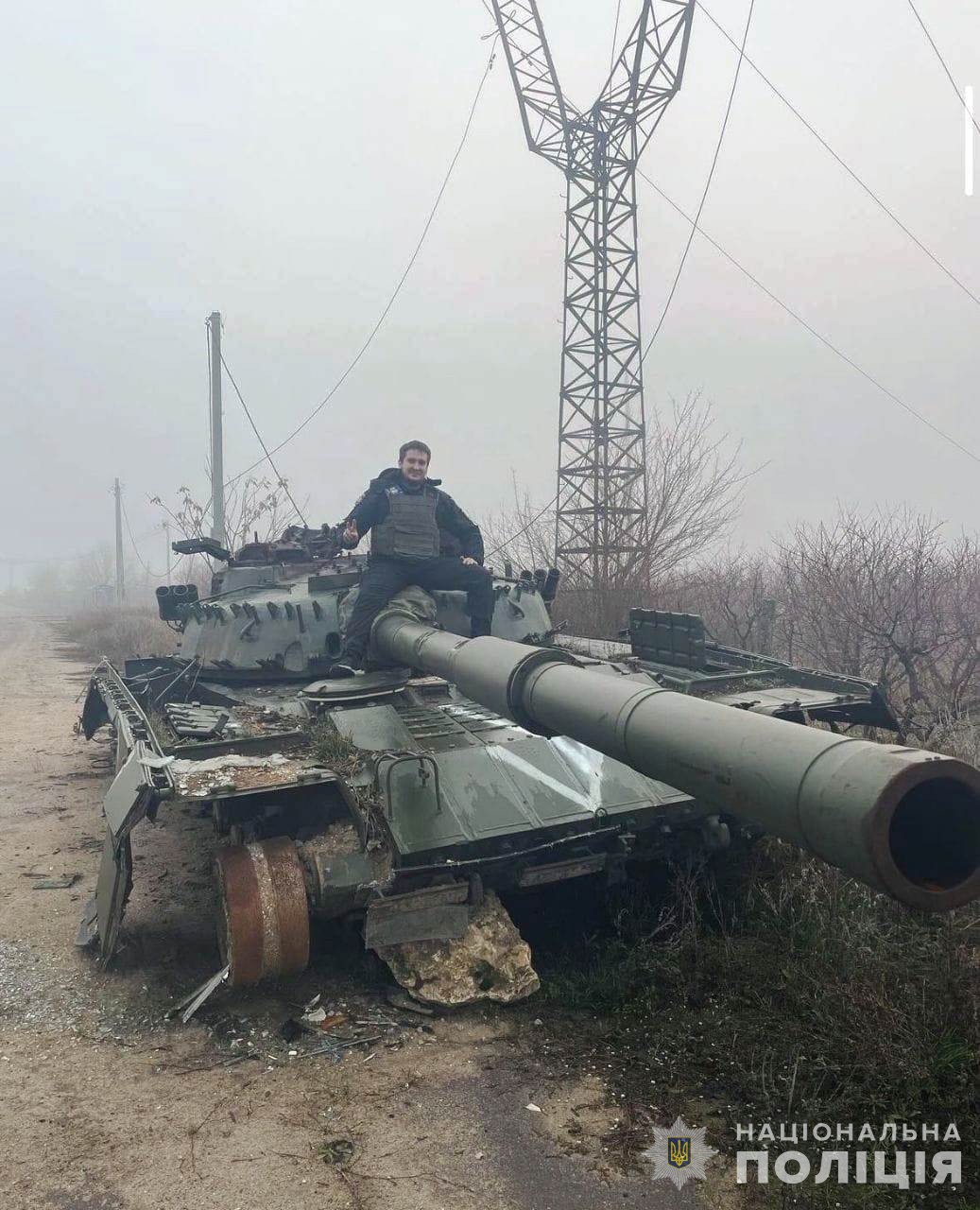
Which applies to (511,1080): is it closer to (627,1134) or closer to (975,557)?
(627,1134)

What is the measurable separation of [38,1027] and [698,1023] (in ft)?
10.2

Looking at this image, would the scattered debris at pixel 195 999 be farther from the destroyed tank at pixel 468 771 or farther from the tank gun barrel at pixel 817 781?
the tank gun barrel at pixel 817 781

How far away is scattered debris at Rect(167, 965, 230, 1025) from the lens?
14.2 feet

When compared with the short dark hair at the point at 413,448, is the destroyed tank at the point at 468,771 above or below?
below

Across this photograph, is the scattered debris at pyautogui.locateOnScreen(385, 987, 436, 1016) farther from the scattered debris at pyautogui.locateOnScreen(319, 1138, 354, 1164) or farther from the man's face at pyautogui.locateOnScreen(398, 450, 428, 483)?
the man's face at pyautogui.locateOnScreen(398, 450, 428, 483)

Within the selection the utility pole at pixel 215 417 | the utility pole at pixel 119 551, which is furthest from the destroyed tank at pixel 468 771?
the utility pole at pixel 119 551

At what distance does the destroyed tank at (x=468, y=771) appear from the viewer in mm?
2123

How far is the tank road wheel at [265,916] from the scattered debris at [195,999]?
0.16 meters

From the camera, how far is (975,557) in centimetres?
1080

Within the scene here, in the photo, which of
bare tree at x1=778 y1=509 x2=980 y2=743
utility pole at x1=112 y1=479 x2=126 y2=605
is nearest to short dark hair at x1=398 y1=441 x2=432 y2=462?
bare tree at x1=778 y1=509 x2=980 y2=743

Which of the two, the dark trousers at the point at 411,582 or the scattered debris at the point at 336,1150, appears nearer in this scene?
the scattered debris at the point at 336,1150

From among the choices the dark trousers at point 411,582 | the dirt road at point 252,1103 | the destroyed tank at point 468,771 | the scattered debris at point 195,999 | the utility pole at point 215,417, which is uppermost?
the utility pole at point 215,417

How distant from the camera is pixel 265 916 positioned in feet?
13.8

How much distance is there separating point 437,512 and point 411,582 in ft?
2.29
